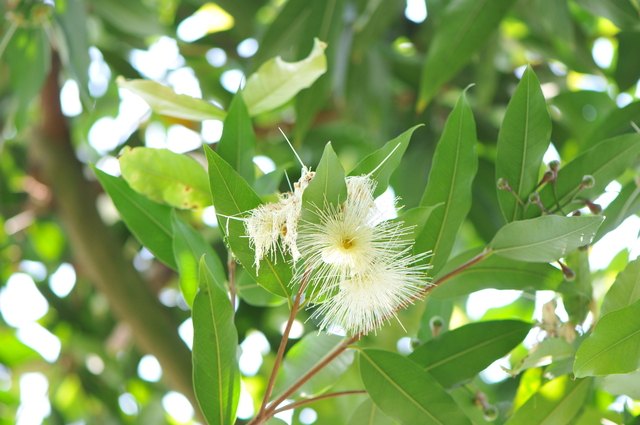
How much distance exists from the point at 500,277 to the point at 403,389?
17cm

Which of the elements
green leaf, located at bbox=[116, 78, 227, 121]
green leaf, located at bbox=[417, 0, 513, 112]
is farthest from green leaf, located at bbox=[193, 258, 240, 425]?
green leaf, located at bbox=[417, 0, 513, 112]

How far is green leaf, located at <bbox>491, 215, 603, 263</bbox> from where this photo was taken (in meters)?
0.50

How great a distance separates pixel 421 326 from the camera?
777 millimetres

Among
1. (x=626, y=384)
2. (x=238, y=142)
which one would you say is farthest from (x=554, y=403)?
(x=238, y=142)

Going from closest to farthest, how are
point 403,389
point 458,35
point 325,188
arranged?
point 325,188 → point 403,389 → point 458,35

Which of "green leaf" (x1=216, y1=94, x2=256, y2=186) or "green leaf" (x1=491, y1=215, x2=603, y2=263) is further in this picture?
"green leaf" (x1=216, y1=94, x2=256, y2=186)

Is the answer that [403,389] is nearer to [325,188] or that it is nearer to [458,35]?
[325,188]

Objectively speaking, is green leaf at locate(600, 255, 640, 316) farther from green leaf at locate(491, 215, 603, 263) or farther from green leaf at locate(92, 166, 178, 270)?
green leaf at locate(92, 166, 178, 270)

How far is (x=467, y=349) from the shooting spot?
63 cm

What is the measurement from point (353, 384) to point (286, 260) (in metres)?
0.80

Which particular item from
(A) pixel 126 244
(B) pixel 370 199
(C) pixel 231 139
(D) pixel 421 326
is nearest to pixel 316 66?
(C) pixel 231 139

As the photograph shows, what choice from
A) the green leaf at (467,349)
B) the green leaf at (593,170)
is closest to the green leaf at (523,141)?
the green leaf at (593,170)

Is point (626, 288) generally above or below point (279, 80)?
below

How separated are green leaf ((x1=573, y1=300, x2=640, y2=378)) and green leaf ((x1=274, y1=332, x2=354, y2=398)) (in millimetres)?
280
